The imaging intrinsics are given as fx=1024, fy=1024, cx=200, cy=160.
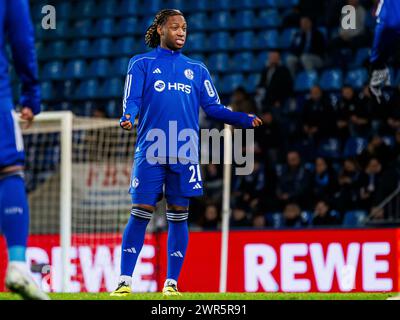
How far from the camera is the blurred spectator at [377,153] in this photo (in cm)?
1333

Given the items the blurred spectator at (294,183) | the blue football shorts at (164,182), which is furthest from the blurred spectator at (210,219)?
the blue football shorts at (164,182)

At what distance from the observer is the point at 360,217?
13.1 m

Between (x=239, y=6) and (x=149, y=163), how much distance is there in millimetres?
10850

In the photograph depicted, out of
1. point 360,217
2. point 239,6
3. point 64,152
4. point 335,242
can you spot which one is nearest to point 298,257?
point 335,242

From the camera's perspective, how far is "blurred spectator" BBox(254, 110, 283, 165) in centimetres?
1452

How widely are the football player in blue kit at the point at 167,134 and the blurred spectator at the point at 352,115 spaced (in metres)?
6.79

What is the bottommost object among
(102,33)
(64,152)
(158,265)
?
(158,265)

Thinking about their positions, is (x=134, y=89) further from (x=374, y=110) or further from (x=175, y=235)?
(x=374, y=110)

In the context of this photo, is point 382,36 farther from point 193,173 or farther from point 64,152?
point 64,152

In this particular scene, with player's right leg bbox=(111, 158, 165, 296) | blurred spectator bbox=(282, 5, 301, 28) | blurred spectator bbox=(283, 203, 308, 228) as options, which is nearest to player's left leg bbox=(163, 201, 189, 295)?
player's right leg bbox=(111, 158, 165, 296)

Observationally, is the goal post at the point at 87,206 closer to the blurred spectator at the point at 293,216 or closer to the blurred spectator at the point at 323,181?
the blurred spectator at the point at 293,216

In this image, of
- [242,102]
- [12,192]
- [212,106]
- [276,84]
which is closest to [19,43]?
[12,192]
